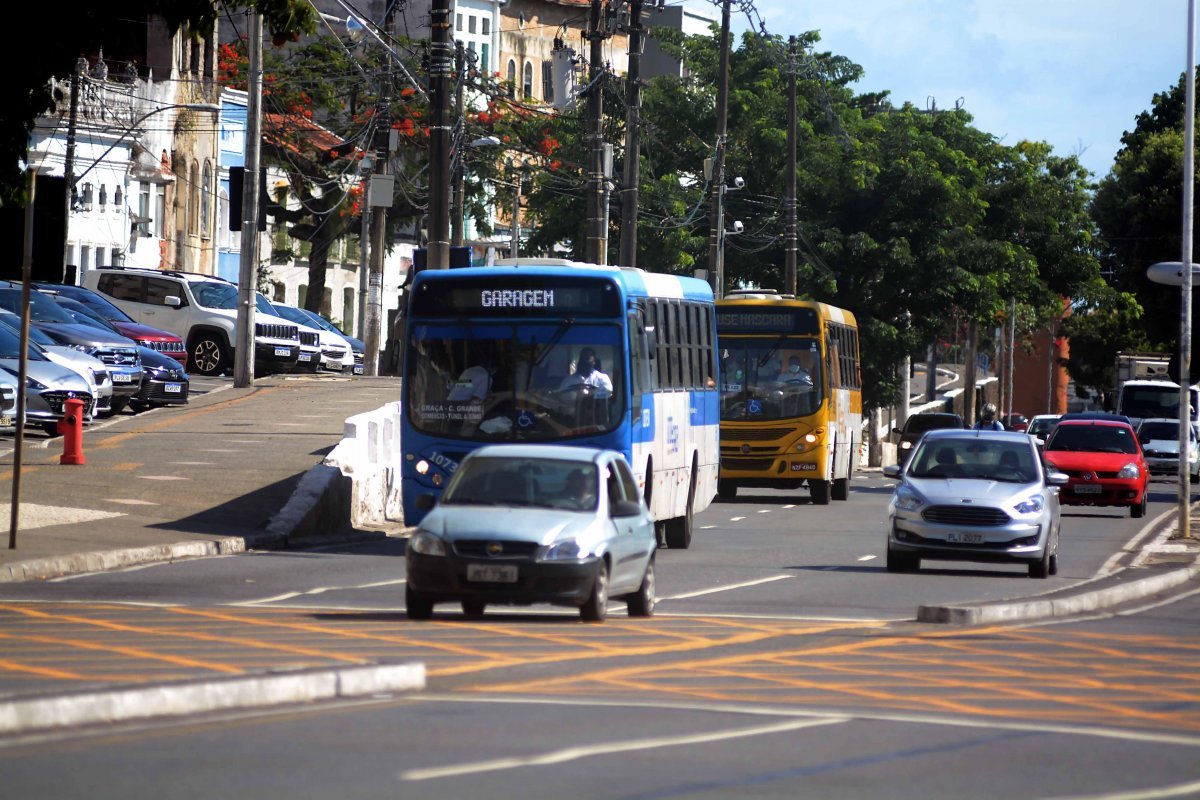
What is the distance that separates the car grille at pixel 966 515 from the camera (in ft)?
74.5

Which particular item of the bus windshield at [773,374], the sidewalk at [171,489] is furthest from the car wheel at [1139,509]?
the sidewalk at [171,489]

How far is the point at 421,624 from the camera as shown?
16047 mm

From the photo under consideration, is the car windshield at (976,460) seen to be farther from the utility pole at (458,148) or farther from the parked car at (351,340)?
the parked car at (351,340)

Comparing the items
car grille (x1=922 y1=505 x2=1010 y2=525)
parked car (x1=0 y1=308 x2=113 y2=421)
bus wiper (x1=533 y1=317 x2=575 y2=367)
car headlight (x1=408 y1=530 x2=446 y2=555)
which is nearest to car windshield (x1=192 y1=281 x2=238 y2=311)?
parked car (x1=0 y1=308 x2=113 y2=421)

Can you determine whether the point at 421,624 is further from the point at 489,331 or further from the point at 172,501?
the point at 172,501

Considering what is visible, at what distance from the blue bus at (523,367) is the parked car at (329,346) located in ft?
94.4

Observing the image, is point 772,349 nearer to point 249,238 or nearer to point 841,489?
point 841,489

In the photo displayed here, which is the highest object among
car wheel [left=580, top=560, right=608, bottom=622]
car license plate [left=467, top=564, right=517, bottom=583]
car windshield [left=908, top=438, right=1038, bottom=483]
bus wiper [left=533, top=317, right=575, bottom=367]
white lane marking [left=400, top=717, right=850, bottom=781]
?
bus wiper [left=533, top=317, right=575, bottom=367]

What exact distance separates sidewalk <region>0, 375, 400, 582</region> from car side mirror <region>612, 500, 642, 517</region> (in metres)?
5.75

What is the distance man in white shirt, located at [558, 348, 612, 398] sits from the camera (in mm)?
23641

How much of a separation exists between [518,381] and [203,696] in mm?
13127

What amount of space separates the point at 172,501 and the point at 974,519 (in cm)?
975

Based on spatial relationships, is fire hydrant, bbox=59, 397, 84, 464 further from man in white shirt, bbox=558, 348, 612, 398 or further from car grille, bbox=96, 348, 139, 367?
man in white shirt, bbox=558, 348, 612, 398

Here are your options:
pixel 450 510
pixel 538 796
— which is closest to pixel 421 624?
pixel 450 510
